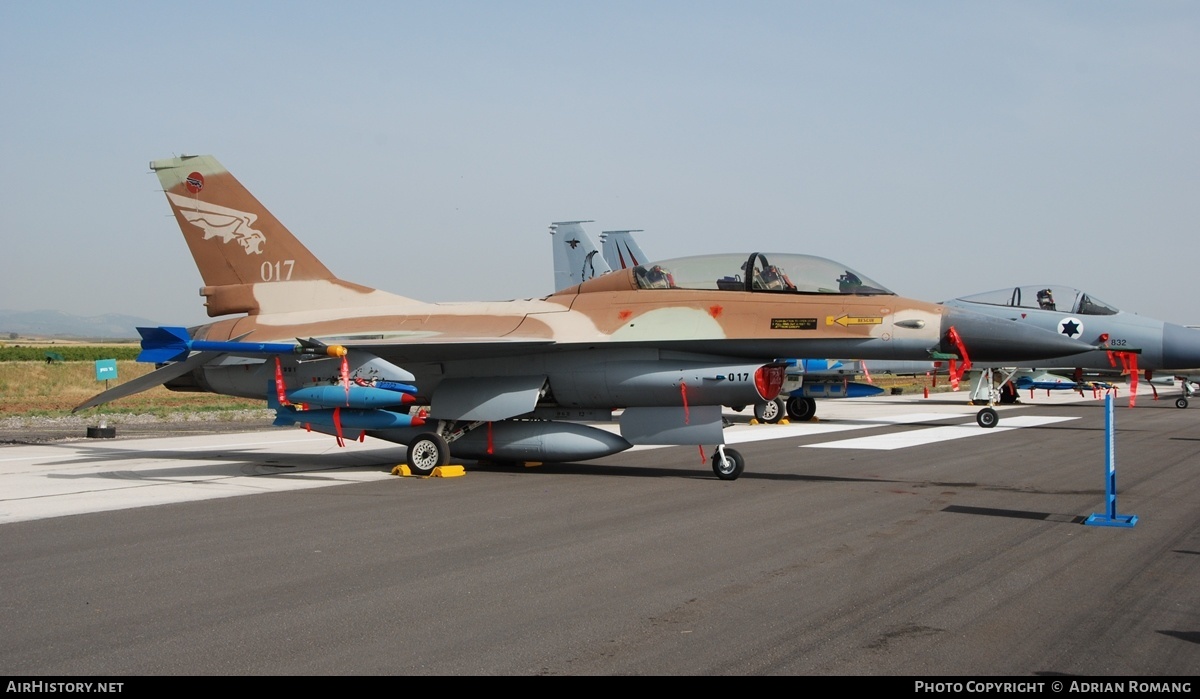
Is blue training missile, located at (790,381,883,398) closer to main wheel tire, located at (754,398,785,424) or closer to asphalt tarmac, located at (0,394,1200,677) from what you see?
main wheel tire, located at (754,398,785,424)

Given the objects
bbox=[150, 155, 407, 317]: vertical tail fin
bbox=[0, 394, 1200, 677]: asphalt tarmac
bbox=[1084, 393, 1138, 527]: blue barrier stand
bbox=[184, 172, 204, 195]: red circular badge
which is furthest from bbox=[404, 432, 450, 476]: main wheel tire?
bbox=[1084, 393, 1138, 527]: blue barrier stand

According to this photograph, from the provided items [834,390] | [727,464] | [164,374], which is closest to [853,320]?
[727,464]

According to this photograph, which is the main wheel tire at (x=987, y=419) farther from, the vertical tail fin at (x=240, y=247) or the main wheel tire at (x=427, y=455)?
the vertical tail fin at (x=240, y=247)

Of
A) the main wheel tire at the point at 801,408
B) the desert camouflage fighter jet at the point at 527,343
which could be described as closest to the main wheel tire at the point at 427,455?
the desert camouflage fighter jet at the point at 527,343

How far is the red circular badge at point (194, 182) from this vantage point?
48.1 feet

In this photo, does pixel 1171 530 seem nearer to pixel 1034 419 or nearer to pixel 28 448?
pixel 28 448

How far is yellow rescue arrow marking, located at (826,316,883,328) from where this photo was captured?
11384 mm

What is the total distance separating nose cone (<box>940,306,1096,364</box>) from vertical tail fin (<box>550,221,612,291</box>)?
19.8 meters

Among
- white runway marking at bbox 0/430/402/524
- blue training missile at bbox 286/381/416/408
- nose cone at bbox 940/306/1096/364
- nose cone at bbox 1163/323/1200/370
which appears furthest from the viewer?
nose cone at bbox 1163/323/1200/370

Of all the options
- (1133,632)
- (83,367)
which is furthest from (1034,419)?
(83,367)

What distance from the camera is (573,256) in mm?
30875

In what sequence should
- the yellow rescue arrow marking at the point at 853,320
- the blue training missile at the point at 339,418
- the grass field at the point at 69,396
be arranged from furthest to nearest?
the grass field at the point at 69,396
the blue training missile at the point at 339,418
the yellow rescue arrow marking at the point at 853,320

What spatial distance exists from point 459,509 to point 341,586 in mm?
3425

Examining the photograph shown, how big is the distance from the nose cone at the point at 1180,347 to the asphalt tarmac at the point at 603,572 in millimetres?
6396
